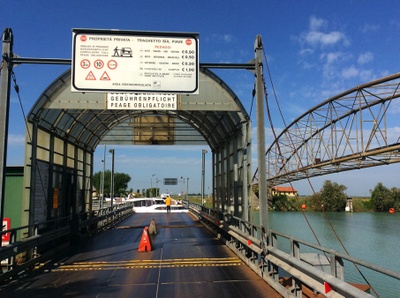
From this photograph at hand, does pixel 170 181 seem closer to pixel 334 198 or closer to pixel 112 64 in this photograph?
Answer: pixel 334 198

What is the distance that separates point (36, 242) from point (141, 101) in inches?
195

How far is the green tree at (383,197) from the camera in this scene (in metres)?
75.1

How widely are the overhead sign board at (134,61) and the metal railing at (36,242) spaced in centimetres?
415

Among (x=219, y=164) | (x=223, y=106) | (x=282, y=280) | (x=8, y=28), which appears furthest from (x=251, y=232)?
(x=219, y=164)

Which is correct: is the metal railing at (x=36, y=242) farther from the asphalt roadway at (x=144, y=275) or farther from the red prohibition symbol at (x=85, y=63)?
the red prohibition symbol at (x=85, y=63)

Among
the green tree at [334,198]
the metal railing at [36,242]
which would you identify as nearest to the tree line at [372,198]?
the green tree at [334,198]

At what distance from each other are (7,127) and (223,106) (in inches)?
269

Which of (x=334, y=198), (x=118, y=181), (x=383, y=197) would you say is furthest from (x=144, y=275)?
(x=118, y=181)

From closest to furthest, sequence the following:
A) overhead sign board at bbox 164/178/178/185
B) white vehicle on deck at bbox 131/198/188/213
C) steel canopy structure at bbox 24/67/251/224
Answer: steel canopy structure at bbox 24/67/251/224
white vehicle on deck at bbox 131/198/188/213
overhead sign board at bbox 164/178/178/185

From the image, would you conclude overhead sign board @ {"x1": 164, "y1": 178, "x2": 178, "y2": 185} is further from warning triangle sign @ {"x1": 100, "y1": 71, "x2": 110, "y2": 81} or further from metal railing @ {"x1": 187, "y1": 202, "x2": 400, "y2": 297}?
warning triangle sign @ {"x1": 100, "y1": 71, "x2": 110, "y2": 81}

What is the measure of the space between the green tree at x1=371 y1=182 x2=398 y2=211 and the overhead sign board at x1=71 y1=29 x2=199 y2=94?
256ft

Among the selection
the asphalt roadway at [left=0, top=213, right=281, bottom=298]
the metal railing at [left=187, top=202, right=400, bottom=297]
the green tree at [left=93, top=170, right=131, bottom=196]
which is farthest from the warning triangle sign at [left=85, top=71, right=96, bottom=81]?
the green tree at [left=93, top=170, right=131, bottom=196]

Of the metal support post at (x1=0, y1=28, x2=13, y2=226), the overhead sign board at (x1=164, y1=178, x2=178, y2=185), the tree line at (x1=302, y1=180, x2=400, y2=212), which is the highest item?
the metal support post at (x1=0, y1=28, x2=13, y2=226)

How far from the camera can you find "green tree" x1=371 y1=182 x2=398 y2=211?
75.1 meters
